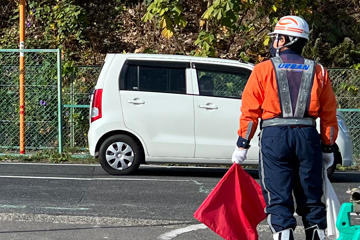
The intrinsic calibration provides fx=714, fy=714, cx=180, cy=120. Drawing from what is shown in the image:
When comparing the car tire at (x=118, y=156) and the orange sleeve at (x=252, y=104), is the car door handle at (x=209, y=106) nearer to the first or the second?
the car tire at (x=118, y=156)

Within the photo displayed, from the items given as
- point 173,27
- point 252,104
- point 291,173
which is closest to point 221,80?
point 173,27

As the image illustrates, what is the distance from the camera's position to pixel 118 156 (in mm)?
10664

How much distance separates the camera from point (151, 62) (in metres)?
10.7

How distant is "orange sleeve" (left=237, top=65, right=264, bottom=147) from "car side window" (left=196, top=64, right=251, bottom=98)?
199 inches

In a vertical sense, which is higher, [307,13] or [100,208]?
[307,13]

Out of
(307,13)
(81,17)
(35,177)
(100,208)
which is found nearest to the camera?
(100,208)

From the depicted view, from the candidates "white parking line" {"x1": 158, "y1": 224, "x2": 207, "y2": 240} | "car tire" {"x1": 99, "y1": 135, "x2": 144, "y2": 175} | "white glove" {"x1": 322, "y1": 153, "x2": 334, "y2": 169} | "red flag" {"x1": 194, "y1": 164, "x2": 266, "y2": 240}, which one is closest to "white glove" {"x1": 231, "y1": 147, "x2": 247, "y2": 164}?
"red flag" {"x1": 194, "y1": 164, "x2": 266, "y2": 240}

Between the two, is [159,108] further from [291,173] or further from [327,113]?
[291,173]

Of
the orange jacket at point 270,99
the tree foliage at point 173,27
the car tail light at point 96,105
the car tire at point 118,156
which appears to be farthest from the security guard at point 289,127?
the tree foliage at point 173,27

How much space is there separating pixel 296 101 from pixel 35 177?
5.76 meters

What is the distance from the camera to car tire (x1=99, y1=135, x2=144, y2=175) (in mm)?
10641

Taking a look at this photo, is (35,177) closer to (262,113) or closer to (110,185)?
(110,185)

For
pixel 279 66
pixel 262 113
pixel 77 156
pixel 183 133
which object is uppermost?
pixel 279 66

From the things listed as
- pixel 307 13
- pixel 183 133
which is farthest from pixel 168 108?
pixel 307 13
